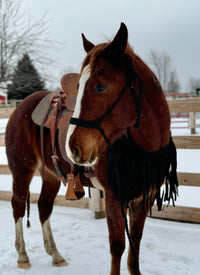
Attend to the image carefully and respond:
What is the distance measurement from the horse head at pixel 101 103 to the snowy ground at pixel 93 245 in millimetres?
1451

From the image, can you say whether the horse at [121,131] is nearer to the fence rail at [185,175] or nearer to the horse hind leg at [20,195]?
the horse hind leg at [20,195]

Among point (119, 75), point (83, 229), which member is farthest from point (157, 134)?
point (83, 229)

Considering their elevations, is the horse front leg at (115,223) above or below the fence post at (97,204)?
above

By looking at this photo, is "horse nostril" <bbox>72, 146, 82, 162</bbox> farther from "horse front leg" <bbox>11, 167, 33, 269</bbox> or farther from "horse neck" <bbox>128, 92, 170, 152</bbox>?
"horse front leg" <bbox>11, 167, 33, 269</bbox>

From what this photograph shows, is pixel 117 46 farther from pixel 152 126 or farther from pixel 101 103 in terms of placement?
pixel 152 126

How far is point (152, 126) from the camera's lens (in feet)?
4.83

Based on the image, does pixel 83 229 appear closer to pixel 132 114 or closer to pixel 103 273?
pixel 103 273

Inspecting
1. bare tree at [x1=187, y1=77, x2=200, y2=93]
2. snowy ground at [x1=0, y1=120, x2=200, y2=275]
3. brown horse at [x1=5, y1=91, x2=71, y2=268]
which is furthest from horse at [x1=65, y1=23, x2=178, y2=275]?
bare tree at [x1=187, y1=77, x2=200, y2=93]

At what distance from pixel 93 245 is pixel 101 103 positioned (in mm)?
1950

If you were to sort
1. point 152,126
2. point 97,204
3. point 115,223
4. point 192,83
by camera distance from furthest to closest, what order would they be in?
point 192,83
point 97,204
point 115,223
point 152,126

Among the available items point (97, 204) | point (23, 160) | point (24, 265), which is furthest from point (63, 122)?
point (97, 204)

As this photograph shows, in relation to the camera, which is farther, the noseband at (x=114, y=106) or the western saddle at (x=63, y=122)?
the western saddle at (x=63, y=122)

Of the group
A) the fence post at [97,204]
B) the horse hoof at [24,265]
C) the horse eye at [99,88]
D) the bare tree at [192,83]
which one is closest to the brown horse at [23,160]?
the horse hoof at [24,265]

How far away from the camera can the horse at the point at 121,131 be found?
4.18 feet
